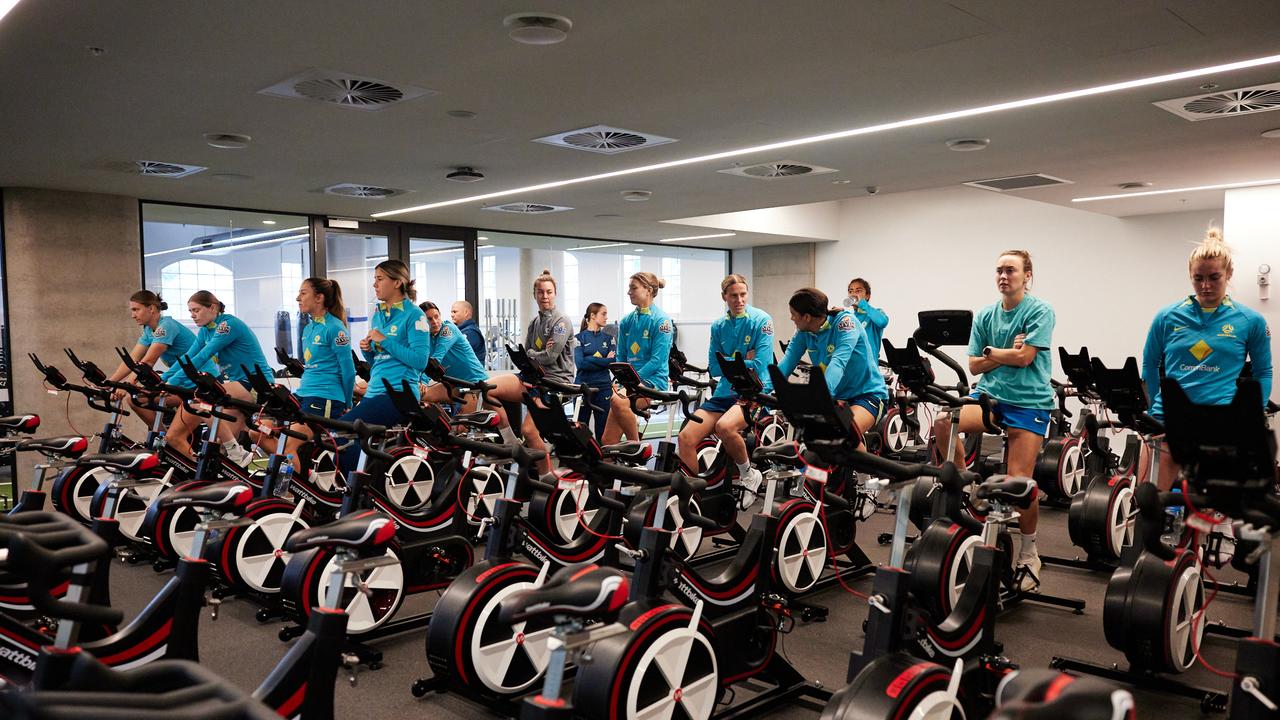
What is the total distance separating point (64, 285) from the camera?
6.76 metres

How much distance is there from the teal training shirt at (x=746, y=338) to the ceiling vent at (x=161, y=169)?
3733 millimetres

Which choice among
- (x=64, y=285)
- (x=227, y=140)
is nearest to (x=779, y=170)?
(x=227, y=140)

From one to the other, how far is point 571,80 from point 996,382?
2505 mm

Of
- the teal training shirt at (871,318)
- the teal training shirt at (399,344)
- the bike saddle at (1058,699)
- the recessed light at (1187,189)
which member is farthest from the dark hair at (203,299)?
the recessed light at (1187,189)

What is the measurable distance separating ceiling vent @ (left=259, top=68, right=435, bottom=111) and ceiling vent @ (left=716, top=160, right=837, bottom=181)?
108 inches

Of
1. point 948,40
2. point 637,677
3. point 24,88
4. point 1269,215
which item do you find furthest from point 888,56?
point 1269,215

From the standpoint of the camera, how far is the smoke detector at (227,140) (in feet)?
16.0

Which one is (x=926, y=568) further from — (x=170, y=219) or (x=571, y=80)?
(x=170, y=219)

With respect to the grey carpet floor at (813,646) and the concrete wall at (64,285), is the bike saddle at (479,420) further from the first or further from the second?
the concrete wall at (64,285)

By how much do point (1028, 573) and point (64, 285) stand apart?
280 inches

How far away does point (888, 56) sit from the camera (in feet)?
11.8

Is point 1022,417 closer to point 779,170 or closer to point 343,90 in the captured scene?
point 779,170

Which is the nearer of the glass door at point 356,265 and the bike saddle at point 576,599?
the bike saddle at point 576,599

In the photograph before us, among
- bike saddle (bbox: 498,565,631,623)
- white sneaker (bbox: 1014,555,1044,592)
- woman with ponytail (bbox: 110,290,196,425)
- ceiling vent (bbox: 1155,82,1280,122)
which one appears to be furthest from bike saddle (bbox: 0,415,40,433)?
ceiling vent (bbox: 1155,82,1280,122)
